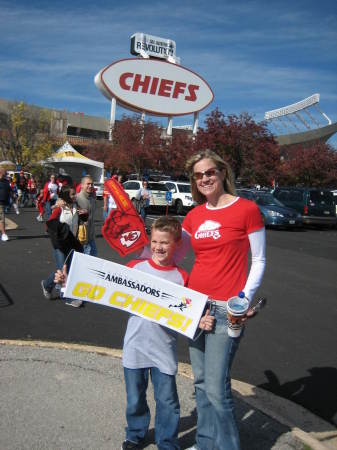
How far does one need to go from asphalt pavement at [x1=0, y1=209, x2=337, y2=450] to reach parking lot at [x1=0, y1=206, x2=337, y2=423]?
43 millimetres

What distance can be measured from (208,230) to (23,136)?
120ft

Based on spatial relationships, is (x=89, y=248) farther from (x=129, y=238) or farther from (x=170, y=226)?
(x=170, y=226)

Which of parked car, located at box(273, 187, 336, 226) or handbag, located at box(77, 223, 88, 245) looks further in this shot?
parked car, located at box(273, 187, 336, 226)

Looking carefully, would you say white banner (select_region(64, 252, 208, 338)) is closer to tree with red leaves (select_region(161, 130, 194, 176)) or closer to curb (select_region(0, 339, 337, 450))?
curb (select_region(0, 339, 337, 450))

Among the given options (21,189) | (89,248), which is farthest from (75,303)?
(21,189)

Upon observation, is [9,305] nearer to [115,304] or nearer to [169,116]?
[115,304]

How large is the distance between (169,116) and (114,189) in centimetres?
4115

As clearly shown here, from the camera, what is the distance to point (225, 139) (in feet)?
93.3

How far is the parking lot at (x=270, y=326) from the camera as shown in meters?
4.45

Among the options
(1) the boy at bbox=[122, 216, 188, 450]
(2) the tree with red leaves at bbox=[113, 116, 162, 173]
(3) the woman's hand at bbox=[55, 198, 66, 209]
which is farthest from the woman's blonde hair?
(2) the tree with red leaves at bbox=[113, 116, 162, 173]

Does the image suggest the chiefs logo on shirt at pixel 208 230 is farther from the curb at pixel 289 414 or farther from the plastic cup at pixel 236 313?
the curb at pixel 289 414

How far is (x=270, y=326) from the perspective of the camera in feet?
19.8

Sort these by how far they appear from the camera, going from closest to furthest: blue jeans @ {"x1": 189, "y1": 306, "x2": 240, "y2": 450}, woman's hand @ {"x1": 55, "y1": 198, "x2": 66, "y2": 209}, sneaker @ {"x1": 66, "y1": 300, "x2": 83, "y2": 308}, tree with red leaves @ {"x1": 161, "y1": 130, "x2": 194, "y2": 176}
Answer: blue jeans @ {"x1": 189, "y1": 306, "x2": 240, "y2": 450}
sneaker @ {"x1": 66, "y1": 300, "x2": 83, "y2": 308}
woman's hand @ {"x1": 55, "y1": 198, "x2": 66, "y2": 209}
tree with red leaves @ {"x1": 161, "y1": 130, "x2": 194, "y2": 176}

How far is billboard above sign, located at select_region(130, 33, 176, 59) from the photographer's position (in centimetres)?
5025
